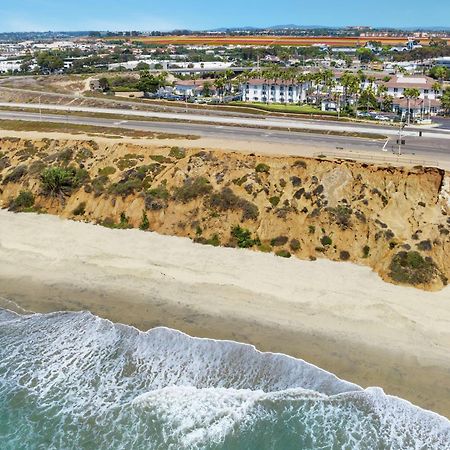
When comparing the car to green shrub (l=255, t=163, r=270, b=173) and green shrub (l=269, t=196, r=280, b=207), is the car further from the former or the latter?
green shrub (l=269, t=196, r=280, b=207)

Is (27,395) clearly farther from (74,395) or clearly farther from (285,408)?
(285,408)

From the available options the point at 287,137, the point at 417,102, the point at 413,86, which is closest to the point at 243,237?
the point at 287,137

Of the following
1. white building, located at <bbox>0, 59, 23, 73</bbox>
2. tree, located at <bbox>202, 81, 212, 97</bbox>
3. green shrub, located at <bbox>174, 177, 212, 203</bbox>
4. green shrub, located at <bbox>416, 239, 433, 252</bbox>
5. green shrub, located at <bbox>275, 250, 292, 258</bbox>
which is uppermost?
white building, located at <bbox>0, 59, 23, 73</bbox>

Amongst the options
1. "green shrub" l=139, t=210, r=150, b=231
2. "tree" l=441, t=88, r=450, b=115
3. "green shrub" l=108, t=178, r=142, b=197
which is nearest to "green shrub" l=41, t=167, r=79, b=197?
"green shrub" l=108, t=178, r=142, b=197

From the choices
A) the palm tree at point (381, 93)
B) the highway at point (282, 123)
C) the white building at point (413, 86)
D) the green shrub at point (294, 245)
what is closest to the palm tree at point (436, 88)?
the white building at point (413, 86)

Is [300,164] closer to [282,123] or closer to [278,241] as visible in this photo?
[278,241]

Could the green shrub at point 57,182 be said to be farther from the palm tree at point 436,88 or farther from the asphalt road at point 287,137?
the palm tree at point 436,88

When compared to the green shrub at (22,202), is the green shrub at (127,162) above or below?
above
